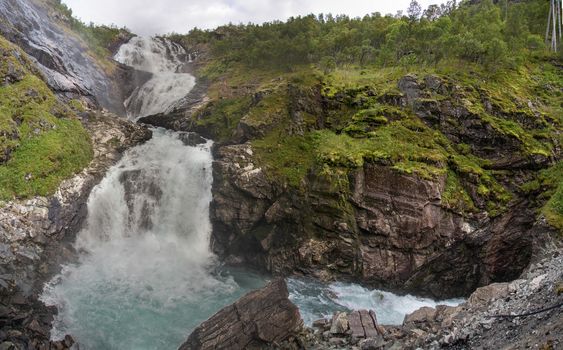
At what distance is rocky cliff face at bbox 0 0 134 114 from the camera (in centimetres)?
3975

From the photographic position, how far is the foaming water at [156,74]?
4981 centimetres

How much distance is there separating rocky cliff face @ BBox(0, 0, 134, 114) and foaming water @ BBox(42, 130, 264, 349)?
11.0m

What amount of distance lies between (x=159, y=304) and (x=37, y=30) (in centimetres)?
3740

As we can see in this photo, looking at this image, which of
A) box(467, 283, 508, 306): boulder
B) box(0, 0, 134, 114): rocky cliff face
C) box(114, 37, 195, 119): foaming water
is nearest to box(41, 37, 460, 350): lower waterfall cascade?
box(467, 283, 508, 306): boulder

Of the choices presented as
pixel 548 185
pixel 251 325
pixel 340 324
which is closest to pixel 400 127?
pixel 548 185

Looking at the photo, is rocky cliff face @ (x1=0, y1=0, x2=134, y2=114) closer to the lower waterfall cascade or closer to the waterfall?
the waterfall

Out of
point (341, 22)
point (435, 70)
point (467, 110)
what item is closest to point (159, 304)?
point (467, 110)

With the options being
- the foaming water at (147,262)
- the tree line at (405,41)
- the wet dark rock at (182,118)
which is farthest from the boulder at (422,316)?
the tree line at (405,41)

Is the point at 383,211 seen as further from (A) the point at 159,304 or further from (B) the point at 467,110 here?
(A) the point at 159,304

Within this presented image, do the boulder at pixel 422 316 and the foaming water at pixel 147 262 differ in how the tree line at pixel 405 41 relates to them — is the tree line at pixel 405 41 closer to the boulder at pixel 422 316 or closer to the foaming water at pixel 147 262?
the foaming water at pixel 147 262

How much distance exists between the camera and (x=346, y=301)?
86.2 feet

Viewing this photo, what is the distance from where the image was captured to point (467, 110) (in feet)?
114

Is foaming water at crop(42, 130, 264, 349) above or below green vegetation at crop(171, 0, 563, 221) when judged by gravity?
below

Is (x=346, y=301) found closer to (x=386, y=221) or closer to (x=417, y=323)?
(x=417, y=323)
